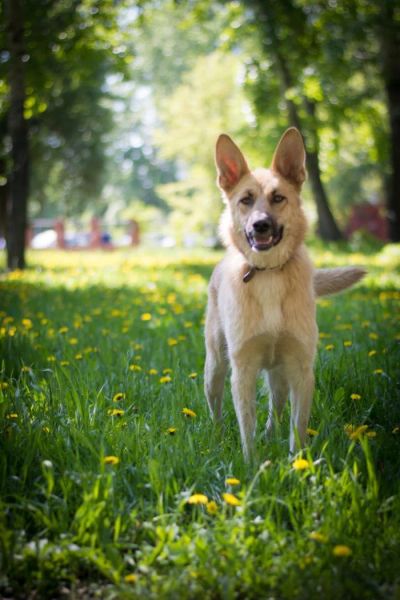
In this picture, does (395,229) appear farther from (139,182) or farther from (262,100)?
(139,182)

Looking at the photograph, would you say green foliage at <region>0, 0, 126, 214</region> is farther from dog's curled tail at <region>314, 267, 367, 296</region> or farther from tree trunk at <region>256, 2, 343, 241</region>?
dog's curled tail at <region>314, 267, 367, 296</region>

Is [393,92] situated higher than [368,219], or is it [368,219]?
[393,92]

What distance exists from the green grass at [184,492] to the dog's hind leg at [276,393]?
0.14 metres

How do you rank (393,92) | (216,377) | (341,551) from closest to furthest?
(341,551), (216,377), (393,92)

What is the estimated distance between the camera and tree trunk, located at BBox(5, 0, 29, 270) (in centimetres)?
1135

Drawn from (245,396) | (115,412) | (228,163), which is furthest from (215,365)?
(228,163)

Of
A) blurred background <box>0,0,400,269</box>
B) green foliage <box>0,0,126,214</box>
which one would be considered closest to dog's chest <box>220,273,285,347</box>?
blurred background <box>0,0,400,269</box>

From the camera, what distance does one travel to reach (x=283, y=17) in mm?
12273

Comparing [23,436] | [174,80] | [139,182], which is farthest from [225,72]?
[139,182]

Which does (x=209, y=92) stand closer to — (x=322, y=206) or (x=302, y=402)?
(x=322, y=206)

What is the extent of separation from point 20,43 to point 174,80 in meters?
33.5

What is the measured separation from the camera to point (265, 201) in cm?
343

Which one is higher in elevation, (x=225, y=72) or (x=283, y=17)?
(x=225, y=72)

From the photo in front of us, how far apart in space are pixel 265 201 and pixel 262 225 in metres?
0.21
